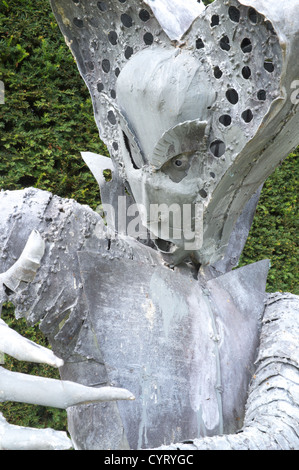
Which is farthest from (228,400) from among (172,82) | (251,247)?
(251,247)

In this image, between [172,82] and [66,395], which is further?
[172,82]

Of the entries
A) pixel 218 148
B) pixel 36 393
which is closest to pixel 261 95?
pixel 218 148

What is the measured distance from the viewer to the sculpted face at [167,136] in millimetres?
1275

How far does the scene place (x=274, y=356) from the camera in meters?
1.37

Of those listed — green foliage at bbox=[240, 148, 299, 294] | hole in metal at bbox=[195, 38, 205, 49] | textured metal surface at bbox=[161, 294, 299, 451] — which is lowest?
green foliage at bbox=[240, 148, 299, 294]

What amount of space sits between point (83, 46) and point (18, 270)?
672mm

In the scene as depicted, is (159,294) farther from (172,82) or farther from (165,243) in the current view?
(172,82)

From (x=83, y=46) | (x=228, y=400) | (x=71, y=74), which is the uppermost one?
(x=83, y=46)

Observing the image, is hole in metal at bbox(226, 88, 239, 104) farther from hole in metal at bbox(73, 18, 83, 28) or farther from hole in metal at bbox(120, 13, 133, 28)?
hole in metal at bbox(73, 18, 83, 28)

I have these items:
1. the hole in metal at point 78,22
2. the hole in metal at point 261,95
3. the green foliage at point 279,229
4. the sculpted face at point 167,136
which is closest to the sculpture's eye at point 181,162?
the sculpted face at point 167,136

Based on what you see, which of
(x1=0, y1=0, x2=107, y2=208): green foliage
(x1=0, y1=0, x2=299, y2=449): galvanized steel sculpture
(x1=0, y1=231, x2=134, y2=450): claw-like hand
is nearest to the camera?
(x1=0, y1=231, x2=134, y2=450): claw-like hand

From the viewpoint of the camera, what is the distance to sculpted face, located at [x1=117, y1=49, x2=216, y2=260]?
4.18 feet

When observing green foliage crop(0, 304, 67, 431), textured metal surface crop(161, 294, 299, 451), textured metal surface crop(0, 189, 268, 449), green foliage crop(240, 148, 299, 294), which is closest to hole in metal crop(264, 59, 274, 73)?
textured metal surface crop(0, 189, 268, 449)

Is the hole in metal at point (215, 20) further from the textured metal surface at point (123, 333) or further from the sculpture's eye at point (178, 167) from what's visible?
the textured metal surface at point (123, 333)
